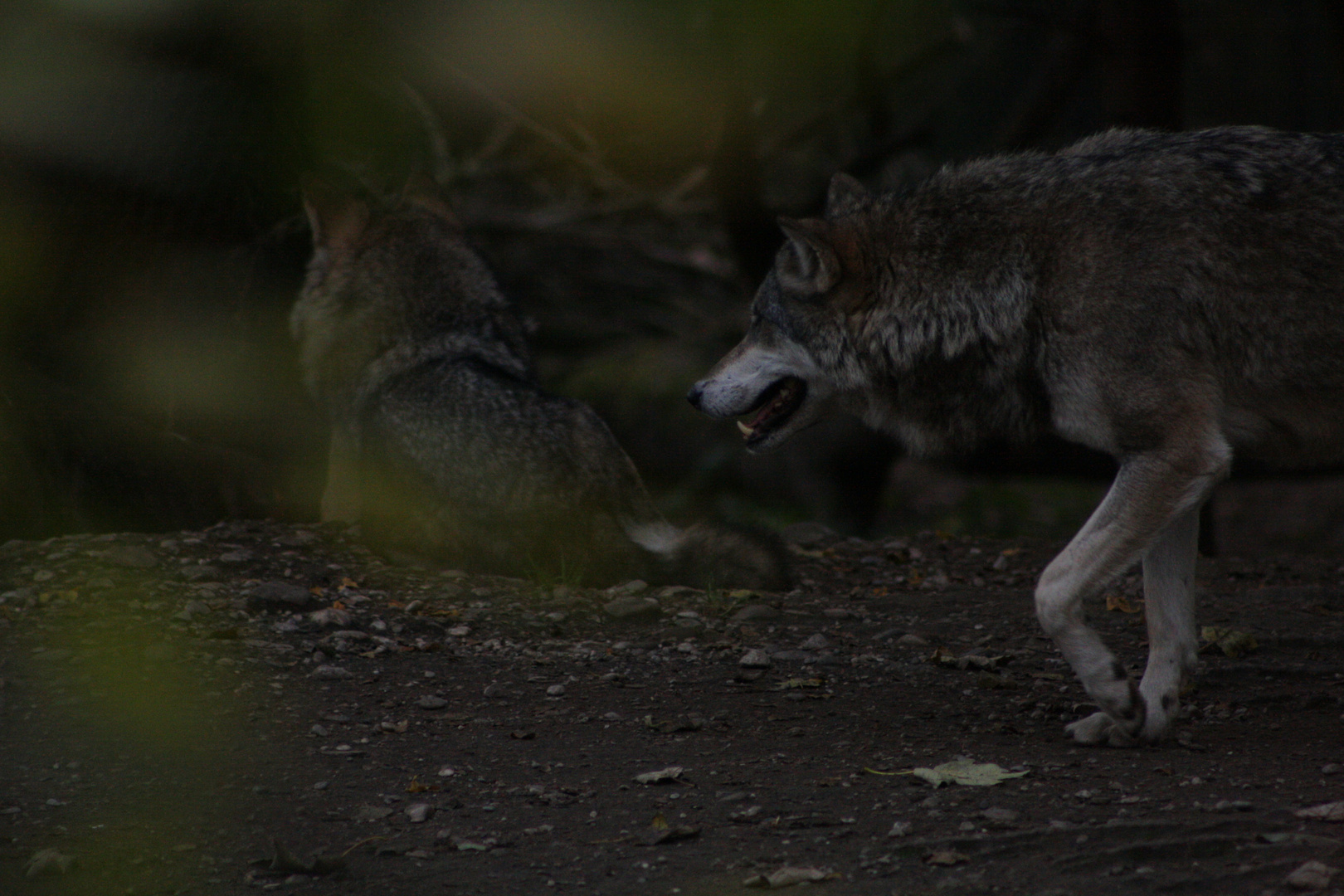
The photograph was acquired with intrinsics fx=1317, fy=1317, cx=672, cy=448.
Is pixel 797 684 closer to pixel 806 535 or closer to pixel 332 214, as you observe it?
pixel 806 535

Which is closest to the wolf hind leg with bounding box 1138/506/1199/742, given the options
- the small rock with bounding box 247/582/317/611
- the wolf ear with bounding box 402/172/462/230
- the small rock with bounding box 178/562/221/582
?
the small rock with bounding box 247/582/317/611

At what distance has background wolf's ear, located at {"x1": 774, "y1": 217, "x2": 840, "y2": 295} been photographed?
14.6ft

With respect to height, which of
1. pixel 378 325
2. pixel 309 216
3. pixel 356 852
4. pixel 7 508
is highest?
pixel 309 216

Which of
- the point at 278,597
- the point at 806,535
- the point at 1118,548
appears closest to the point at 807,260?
the point at 1118,548

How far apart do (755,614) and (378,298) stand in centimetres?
250

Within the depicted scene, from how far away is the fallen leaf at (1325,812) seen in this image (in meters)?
3.19

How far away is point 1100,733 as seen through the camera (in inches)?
162

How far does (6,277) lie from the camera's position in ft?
Result: 18.7

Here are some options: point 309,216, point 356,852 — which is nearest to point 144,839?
point 356,852

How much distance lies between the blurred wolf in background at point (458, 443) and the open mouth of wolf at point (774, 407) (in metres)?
1.02

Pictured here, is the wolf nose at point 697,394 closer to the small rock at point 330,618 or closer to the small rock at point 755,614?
the small rock at point 755,614

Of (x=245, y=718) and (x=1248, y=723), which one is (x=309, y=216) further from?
(x=1248, y=723)

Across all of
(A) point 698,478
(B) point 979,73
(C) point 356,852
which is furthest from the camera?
(B) point 979,73

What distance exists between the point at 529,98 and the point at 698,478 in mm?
3270
